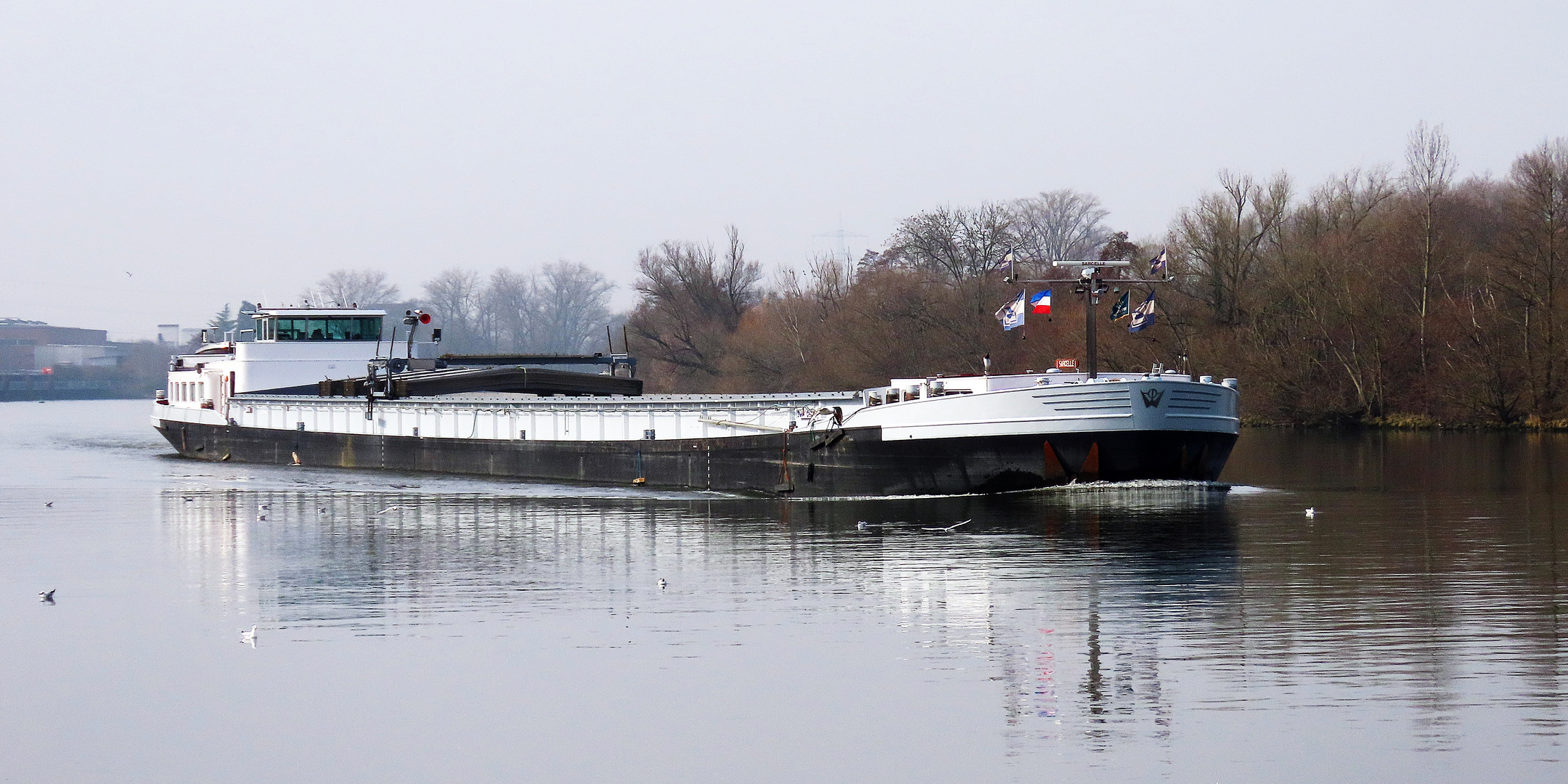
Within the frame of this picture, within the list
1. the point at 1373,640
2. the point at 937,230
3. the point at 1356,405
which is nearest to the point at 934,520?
the point at 1373,640

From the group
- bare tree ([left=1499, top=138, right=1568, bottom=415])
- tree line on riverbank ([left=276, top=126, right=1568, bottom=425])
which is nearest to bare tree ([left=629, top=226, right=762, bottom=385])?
tree line on riverbank ([left=276, top=126, right=1568, bottom=425])

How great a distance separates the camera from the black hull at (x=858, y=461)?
30922 mm

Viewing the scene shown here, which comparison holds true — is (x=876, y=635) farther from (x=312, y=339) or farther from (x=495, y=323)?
(x=495, y=323)

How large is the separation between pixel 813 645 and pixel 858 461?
16.8 meters

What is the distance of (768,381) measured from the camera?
8912 centimetres

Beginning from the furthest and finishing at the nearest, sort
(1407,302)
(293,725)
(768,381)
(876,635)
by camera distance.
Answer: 1. (768,381)
2. (1407,302)
3. (876,635)
4. (293,725)

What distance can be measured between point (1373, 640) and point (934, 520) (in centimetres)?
1317

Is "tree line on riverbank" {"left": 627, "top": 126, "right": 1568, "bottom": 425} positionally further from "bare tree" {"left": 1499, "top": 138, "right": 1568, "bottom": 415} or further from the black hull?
the black hull

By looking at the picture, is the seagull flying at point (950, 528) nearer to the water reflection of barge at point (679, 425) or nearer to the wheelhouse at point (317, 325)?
the water reflection of barge at point (679, 425)

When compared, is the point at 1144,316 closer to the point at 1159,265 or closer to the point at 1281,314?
the point at 1159,265

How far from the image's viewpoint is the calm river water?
12.4 meters

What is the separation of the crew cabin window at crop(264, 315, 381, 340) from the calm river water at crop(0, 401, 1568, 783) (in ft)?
88.2

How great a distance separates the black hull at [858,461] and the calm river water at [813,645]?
0.83 meters

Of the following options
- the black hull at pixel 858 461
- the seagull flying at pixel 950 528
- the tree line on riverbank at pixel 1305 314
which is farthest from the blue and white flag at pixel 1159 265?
the tree line on riverbank at pixel 1305 314
